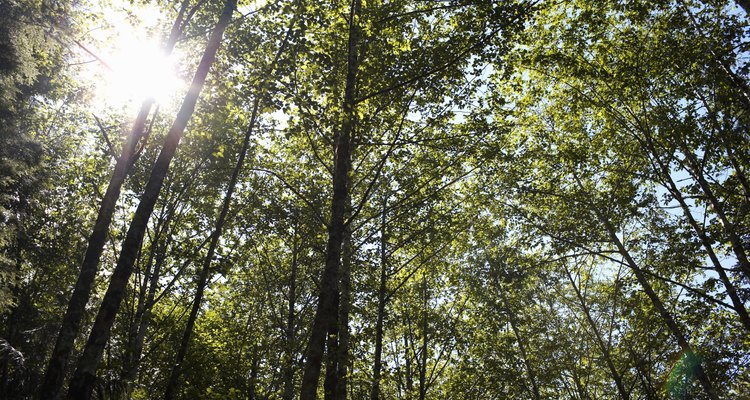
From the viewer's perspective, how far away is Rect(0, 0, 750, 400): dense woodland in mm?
8242

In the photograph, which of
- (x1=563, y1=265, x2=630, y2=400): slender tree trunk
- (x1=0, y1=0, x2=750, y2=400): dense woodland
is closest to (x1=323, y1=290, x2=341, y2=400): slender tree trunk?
(x1=0, y1=0, x2=750, y2=400): dense woodland

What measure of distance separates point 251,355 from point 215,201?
613cm

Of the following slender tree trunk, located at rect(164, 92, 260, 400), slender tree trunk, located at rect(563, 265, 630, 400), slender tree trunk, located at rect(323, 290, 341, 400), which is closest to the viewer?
slender tree trunk, located at rect(164, 92, 260, 400)

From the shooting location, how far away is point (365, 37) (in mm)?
8859

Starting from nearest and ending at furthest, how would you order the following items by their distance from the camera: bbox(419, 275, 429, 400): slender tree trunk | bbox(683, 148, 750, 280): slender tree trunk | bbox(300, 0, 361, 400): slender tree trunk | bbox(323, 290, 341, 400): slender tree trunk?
bbox(300, 0, 361, 400): slender tree trunk, bbox(323, 290, 341, 400): slender tree trunk, bbox(683, 148, 750, 280): slender tree trunk, bbox(419, 275, 429, 400): slender tree trunk

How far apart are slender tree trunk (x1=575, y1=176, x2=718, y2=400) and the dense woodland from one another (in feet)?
0.27

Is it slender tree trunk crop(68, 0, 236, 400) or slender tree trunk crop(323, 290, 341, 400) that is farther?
slender tree trunk crop(323, 290, 341, 400)

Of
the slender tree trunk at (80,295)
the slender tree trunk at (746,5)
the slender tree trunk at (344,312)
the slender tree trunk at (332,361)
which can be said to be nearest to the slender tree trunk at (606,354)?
the slender tree trunk at (344,312)

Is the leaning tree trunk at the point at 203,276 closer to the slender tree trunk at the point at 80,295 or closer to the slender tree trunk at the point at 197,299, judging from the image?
the slender tree trunk at the point at 197,299

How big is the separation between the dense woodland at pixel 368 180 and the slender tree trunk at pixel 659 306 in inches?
3.2

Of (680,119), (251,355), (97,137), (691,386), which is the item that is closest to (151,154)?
(97,137)

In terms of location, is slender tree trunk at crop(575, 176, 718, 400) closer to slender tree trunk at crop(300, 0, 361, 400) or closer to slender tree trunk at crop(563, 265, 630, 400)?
slender tree trunk at crop(563, 265, 630, 400)

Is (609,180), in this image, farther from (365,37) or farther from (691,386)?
Answer: (365,37)

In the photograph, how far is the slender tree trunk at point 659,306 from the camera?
35.8 ft
